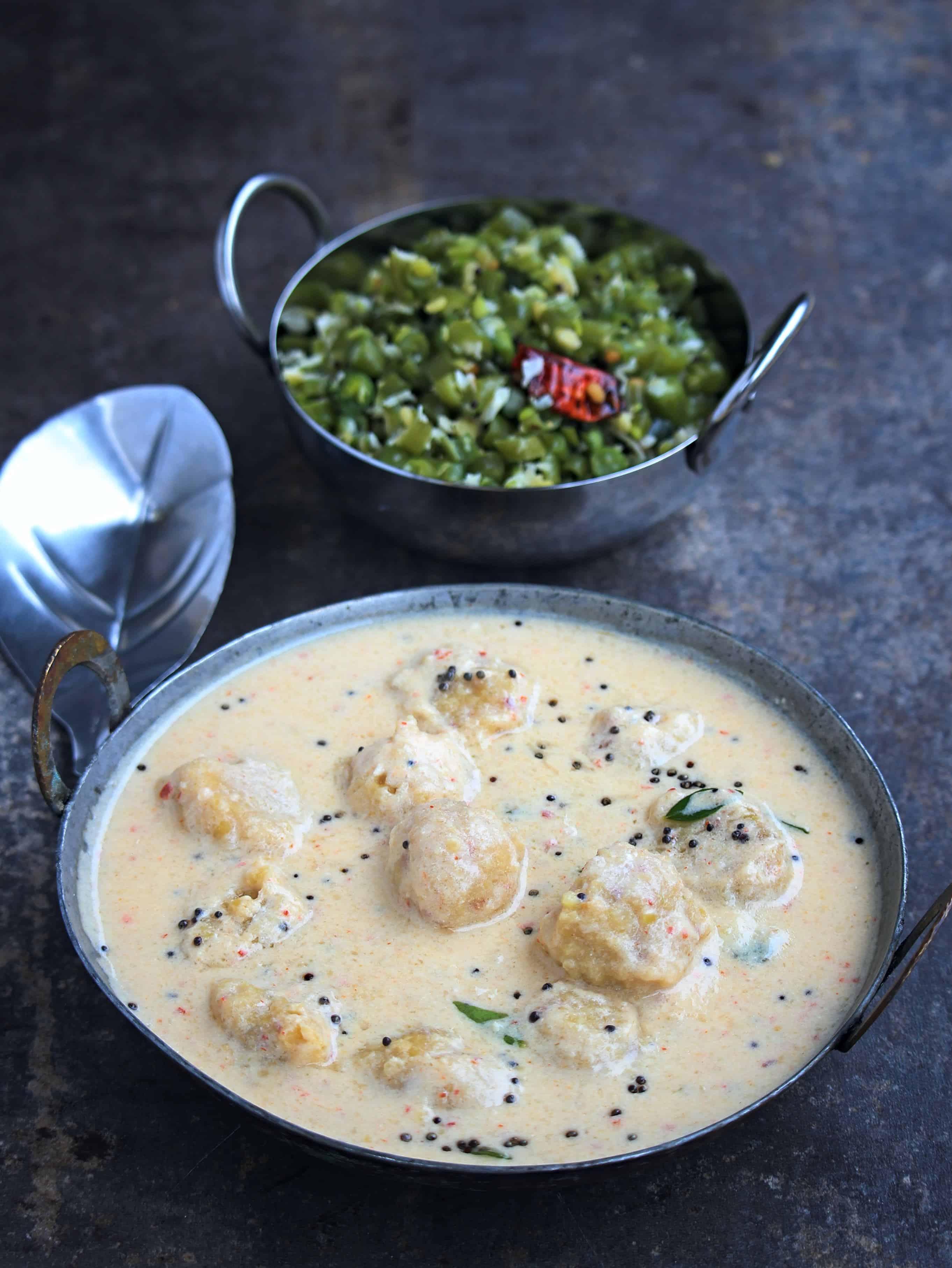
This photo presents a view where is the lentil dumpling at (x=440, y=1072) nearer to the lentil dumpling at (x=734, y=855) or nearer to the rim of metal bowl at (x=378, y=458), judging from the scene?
the lentil dumpling at (x=734, y=855)

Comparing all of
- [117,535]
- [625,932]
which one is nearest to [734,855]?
[625,932]

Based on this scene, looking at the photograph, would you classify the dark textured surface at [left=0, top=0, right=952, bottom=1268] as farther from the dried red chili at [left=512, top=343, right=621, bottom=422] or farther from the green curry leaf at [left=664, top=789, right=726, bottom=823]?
the green curry leaf at [left=664, top=789, right=726, bottom=823]

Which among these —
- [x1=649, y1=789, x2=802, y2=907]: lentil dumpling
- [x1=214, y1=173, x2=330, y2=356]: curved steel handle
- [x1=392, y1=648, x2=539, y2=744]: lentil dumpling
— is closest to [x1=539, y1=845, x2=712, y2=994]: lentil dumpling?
[x1=649, y1=789, x2=802, y2=907]: lentil dumpling

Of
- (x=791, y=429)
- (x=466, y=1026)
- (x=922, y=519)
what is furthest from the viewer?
(x=791, y=429)

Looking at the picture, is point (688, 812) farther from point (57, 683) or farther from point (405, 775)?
point (57, 683)

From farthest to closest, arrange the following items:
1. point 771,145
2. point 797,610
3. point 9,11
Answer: point 9,11 < point 771,145 < point 797,610

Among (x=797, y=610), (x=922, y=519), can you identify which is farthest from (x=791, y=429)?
(x=797, y=610)

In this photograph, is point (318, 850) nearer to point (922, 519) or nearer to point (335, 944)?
point (335, 944)
